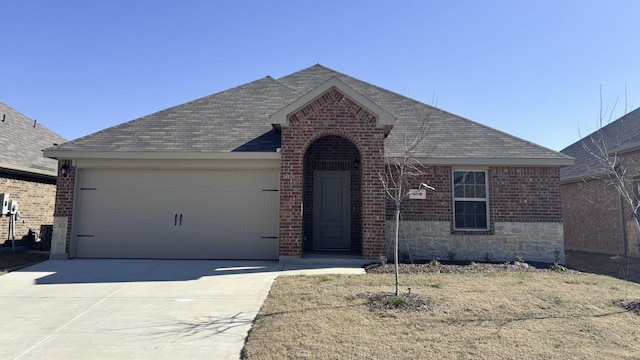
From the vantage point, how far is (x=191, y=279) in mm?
7793

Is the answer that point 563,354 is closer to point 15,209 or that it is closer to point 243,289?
point 243,289

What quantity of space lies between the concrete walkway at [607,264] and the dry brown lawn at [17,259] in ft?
46.5

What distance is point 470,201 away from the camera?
10484 millimetres

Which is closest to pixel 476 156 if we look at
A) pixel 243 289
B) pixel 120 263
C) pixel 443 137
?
pixel 443 137

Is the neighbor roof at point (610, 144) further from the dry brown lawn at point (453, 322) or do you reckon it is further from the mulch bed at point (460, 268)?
the dry brown lawn at point (453, 322)

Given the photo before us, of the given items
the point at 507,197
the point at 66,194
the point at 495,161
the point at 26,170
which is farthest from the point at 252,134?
the point at 26,170

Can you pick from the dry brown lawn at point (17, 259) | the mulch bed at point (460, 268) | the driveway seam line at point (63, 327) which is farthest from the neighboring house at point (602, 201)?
the dry brown lawn at point (17, 259)

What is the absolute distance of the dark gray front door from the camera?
11375 millimetres

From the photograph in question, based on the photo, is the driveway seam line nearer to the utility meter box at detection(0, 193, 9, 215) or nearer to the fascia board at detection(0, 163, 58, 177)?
the utility meter box at detection(0, 193, 9, 215)

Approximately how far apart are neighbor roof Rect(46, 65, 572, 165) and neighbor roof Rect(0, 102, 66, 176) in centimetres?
371

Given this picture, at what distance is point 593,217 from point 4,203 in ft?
64.6

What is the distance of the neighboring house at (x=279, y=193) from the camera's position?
9.58 metres

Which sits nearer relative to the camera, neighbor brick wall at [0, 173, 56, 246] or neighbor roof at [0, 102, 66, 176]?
neighbor brick wall at [0, 173, 56, 246]

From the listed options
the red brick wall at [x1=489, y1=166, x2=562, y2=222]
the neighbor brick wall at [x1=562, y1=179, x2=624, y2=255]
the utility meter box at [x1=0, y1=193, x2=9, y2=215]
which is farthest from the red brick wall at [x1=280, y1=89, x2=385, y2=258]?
the utility meter box at [x1=0, y1=193, x2=9, y2=215]
